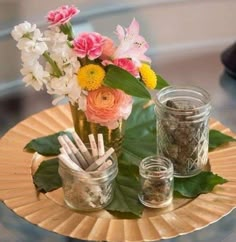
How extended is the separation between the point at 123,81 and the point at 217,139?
0.22 metres

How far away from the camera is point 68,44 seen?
835 mm

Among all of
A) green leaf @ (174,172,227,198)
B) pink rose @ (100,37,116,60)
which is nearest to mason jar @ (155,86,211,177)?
green leaf @ (174,172,227,198)

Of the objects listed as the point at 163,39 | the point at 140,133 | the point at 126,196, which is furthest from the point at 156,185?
the point at 163,39

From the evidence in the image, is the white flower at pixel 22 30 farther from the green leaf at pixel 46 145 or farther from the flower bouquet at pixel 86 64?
the green leaf at pixel 46 145

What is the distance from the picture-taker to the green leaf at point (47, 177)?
0.88 m

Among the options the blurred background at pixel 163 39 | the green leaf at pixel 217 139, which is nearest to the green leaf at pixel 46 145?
the blurred background at pixel 163 39

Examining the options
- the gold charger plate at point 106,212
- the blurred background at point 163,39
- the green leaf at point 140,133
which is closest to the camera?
the gold charger plate at point 106,212

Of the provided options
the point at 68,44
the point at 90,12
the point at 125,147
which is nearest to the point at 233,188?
the point at 125,147

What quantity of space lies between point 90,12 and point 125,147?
0.44 m

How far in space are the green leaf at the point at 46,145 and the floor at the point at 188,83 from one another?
105 mm

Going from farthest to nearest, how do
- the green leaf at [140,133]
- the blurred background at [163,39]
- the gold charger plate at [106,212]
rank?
the blurred background at [163,39] < the green leaf at [140,133] < the gold charger plate at [106,212]

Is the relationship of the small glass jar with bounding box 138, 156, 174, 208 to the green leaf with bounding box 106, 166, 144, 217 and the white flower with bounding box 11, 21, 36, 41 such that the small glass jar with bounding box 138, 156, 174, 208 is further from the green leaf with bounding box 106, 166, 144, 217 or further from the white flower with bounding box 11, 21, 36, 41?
the white flower with bounding box 11, 21, 36, 41

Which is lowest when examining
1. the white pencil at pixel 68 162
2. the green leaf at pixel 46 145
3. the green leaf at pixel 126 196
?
the green leaf at pixel 126 196

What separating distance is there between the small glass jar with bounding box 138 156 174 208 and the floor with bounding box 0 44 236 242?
5 cm
